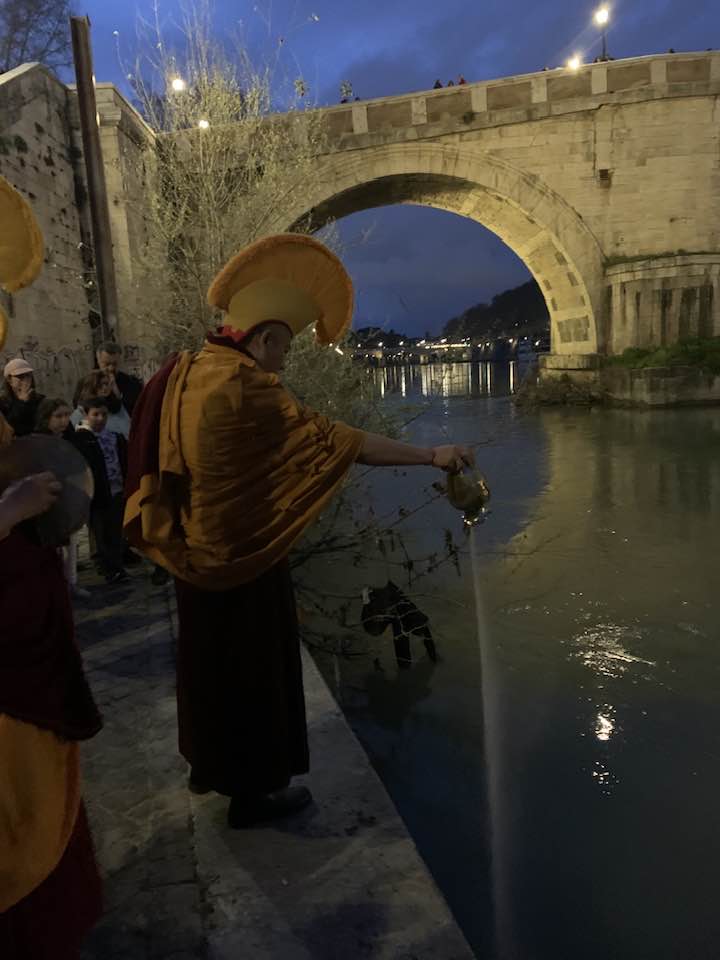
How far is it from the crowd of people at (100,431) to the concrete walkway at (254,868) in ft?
7.20

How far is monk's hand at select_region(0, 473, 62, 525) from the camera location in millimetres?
1332

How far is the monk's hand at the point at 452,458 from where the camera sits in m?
2.12

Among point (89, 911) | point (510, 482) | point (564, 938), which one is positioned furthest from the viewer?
point (510, 482)

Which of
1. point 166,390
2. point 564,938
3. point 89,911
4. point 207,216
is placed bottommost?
point 564,938

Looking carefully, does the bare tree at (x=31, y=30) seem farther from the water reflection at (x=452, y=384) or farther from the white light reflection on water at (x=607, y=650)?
the white light reflection on water at (x=607, y=650)

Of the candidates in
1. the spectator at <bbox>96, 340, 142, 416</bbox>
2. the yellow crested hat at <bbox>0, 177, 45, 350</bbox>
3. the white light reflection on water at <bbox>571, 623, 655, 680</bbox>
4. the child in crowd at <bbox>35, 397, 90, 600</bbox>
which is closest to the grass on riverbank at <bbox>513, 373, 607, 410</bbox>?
the white light reflection on water at <bbox>571, 623, 655, 680</bbox>

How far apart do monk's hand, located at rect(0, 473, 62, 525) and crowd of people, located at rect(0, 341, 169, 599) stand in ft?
10.0

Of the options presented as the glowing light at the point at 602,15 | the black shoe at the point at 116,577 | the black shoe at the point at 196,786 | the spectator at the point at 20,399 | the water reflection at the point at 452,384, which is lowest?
the black shoe at the point at 116,577

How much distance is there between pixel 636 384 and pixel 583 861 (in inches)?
642

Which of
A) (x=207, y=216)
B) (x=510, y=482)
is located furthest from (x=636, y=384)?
(x=207, y=216)

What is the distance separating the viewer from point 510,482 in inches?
386

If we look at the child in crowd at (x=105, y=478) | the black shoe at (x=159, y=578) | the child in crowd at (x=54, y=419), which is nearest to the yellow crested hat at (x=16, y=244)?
the child in crowd at (x=54, y=419)

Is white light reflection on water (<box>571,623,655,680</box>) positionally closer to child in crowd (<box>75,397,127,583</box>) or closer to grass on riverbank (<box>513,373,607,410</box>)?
child in crowd (<box>75,397,127,583</box>)

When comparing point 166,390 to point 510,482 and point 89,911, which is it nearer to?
point 89,911
